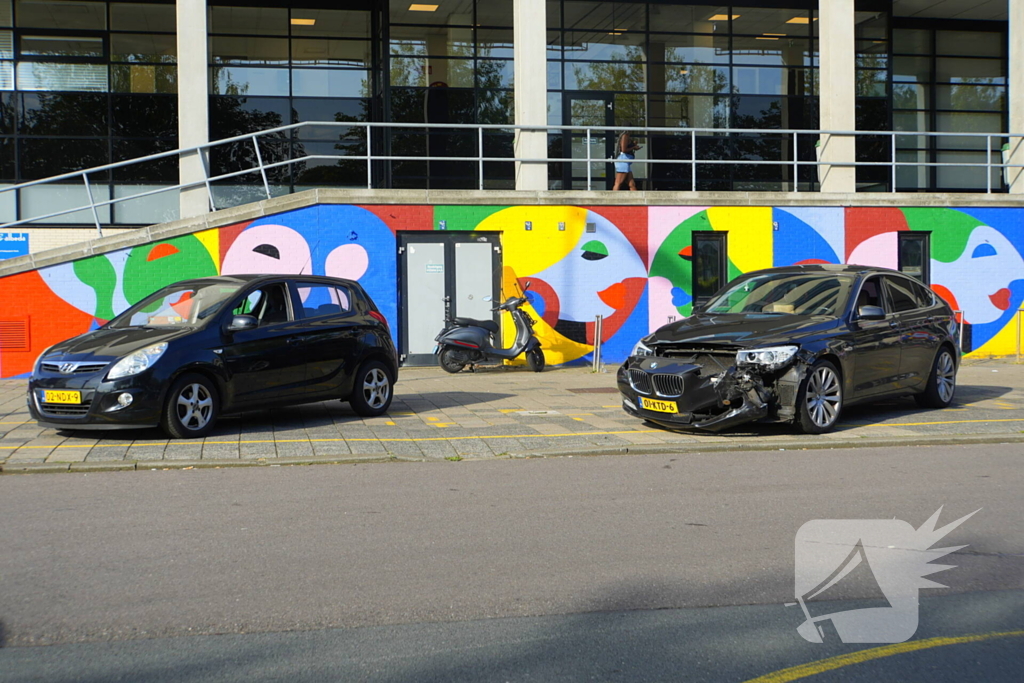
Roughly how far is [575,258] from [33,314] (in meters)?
9.12

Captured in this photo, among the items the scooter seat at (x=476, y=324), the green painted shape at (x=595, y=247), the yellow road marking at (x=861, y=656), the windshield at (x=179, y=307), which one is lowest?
the yellow road marking at (x=861, y=656)

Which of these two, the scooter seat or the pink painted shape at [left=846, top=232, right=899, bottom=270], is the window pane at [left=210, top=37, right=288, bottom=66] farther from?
the pink painted shape at [left=846, top=232, right=899, bottom=270]

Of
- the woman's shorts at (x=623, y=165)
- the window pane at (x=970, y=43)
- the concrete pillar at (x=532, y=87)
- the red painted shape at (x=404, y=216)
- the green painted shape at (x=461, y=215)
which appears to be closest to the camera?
the red painted shape at (x=404, y=216)

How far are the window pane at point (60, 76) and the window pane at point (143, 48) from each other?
0.54 m

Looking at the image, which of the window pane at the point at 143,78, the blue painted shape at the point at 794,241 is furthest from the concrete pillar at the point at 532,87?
the window pane at the point at 143,78

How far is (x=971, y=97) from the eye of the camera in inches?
1072

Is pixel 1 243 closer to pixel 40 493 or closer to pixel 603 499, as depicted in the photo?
pixel 40 493

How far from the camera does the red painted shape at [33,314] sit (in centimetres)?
1683

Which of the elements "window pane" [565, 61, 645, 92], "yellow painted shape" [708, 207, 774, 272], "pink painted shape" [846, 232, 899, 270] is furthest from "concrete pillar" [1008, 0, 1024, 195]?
"window pane" [565, 61, 645, 92]

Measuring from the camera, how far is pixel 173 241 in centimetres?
1742

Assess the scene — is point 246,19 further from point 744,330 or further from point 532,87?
point 744,330

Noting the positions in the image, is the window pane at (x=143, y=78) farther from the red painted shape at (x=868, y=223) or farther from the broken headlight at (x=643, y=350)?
the broken headlight at (x=643, y=350)

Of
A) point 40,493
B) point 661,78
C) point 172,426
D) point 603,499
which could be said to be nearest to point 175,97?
point 661,78

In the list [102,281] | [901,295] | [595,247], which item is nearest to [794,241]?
[595,247]
